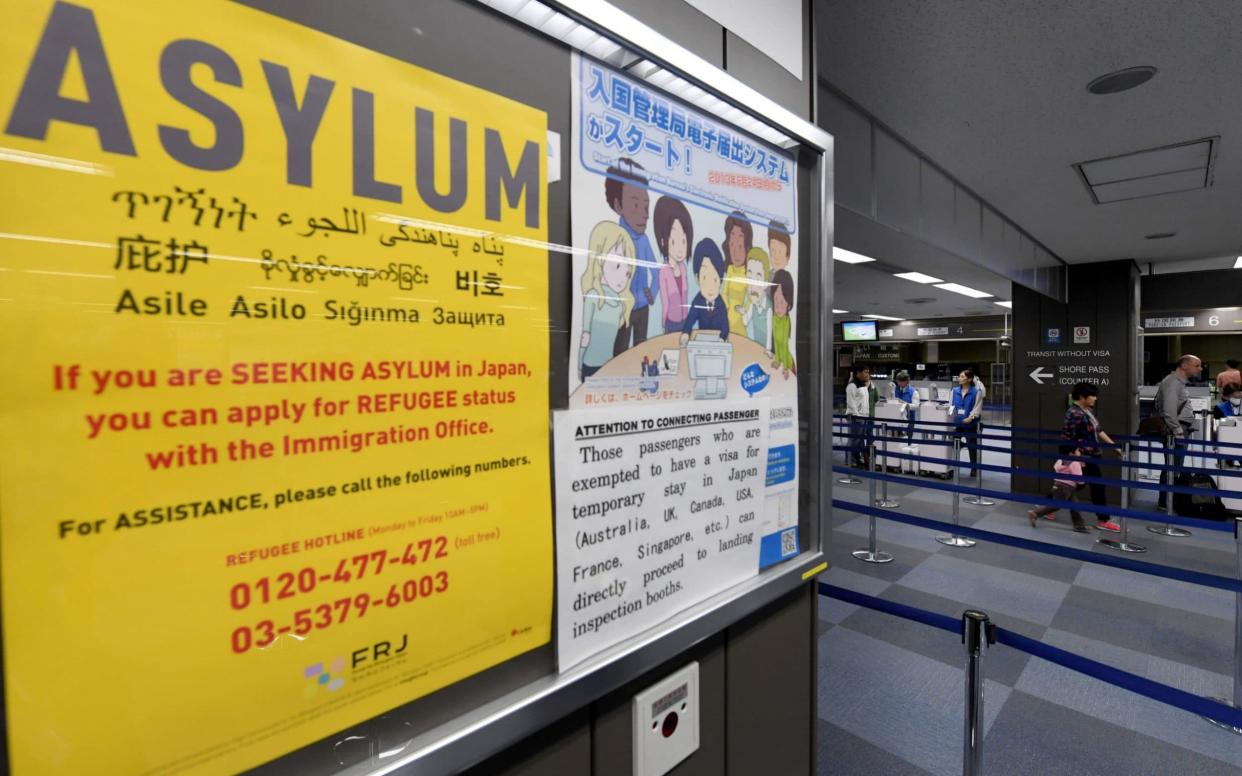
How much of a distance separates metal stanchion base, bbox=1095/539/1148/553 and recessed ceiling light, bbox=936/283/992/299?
487cm

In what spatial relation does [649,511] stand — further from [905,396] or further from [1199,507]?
[905,396]

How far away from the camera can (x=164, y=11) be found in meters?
0.53

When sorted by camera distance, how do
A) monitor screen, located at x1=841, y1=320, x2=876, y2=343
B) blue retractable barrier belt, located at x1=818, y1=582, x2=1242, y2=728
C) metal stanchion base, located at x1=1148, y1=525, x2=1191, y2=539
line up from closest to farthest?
blue retractable barrier belt, located at x1=818, y1=582, x2=1242, y2=728, metal stanchion base, located at x1=1148, y1=525, x2=1191, y2=539, monitor screen, located at x1=841, y1=320, x2=876, y2=343

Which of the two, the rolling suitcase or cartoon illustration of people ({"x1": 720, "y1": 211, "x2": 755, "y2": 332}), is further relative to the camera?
the rolling suitcase

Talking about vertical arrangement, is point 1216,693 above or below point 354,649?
below

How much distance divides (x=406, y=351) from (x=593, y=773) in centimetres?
73

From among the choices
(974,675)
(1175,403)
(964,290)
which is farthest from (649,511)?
(964,290)

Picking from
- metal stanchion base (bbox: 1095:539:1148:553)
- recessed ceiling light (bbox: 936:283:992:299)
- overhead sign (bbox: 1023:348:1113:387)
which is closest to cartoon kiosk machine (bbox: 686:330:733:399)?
metal stanchion base (bbox: 1095:539:1148:553)

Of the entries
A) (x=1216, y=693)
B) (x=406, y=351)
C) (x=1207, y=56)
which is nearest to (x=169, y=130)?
(x=406, y=351)

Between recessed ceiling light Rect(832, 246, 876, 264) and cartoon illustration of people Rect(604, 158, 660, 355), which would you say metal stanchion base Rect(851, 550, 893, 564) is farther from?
cartoon illustration of people Rect(604, 158, 660, 355)

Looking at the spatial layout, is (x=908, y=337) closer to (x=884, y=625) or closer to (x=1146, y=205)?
(x=1146, y=205)

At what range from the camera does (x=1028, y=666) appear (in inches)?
109

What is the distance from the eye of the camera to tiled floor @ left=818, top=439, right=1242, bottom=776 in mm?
2145

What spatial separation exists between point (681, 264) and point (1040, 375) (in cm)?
799
